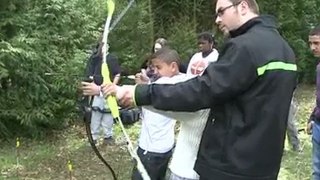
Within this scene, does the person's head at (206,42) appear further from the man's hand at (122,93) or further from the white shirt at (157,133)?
the man's hand at (122,93)

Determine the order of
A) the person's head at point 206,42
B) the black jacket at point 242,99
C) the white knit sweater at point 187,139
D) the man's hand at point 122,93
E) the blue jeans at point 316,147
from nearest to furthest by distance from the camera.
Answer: the black jacket at point 242,99 < the man's hand at point 122,93 < the white knit sweater at point 187,139 < the blue jeans at point 316,147 < the person's head at point 206,42

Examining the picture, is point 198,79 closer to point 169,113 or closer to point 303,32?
point 169,113

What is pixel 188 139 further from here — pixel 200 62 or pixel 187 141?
pixel 200 62

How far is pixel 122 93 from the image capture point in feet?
8.64

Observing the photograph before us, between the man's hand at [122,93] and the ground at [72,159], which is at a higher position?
the man's hand at [122,93]

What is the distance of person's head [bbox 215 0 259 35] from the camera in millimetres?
2619

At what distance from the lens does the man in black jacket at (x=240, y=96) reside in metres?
2.51

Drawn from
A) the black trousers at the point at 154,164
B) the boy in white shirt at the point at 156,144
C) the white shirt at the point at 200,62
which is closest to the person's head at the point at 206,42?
the white shirt at the point at 200,62

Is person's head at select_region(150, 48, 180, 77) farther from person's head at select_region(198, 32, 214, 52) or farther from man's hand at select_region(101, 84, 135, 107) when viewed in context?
person's head at select_region(198, 32, 214, 52)

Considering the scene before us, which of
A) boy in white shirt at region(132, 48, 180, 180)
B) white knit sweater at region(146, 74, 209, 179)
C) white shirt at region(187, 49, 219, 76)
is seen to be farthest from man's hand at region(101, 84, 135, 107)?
white shirt at region(187, 49, 219, 76)

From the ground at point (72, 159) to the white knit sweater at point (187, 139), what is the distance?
340 centimetres

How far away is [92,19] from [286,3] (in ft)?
19.2

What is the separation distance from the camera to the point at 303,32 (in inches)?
595

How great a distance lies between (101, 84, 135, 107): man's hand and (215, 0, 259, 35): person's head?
50cm
